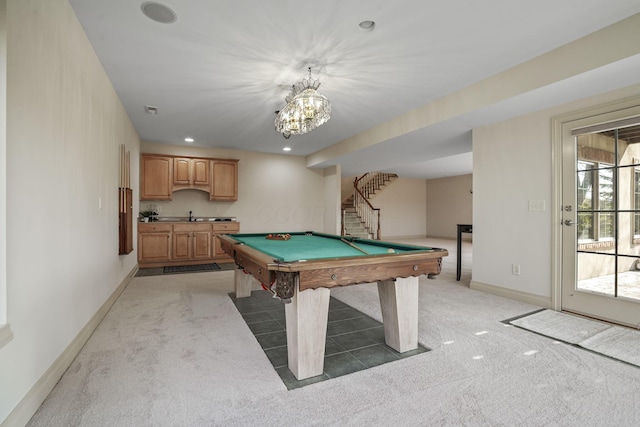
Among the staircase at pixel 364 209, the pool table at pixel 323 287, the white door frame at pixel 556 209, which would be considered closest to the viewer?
the pool table at pixel 323 287

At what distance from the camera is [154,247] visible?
19.2 feet

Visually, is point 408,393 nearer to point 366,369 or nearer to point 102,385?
point 366,369

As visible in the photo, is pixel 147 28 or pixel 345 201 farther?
pixel 345 201

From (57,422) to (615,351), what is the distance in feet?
11.9

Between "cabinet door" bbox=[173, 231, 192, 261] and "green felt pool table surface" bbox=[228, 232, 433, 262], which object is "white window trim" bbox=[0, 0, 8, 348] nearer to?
"green felt pool table surface" bbox=[228, 232, 433, 262]

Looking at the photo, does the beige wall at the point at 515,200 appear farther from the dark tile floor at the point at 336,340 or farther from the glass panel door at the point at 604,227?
the dark tile floor at the point at 336,340

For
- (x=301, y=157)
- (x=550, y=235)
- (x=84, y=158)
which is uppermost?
(x=301, y=157)

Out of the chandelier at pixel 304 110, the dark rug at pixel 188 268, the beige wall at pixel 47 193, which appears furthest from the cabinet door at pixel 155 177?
the chandelier at pixel 304 110

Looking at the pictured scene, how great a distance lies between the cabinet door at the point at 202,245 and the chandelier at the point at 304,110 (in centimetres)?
343

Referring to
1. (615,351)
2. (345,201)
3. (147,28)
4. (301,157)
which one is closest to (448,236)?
(345,201)

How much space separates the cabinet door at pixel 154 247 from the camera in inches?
228

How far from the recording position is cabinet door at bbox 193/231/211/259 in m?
6.18

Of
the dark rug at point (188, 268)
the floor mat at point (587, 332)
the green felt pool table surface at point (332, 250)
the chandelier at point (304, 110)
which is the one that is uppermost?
the chandelier at point (304, 110)

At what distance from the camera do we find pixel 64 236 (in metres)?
2.14
